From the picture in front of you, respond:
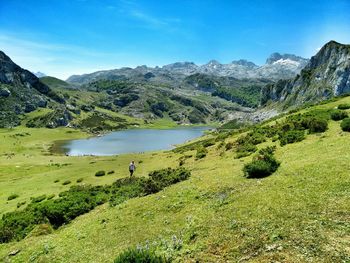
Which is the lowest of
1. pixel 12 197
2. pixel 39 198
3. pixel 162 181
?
pixel 12 197

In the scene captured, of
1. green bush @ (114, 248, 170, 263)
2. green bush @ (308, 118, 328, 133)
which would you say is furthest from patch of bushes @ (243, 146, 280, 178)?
green bush @ (308, 118, 328, 133)

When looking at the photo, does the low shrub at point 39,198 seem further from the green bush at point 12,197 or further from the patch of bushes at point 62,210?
the green bush at point 12,197

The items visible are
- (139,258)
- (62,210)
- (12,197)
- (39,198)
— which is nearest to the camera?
(139,258)

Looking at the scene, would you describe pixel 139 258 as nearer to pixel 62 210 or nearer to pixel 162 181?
pixel 162 181

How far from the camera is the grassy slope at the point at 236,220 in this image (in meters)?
14.9

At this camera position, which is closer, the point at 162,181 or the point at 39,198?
the point at 162,181

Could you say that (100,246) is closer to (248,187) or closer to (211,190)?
(211,190)

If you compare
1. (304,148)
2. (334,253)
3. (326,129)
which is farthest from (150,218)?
(326,129)

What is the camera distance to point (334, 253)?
43.4ft

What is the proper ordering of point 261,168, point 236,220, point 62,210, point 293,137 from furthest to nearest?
1. point 293,137
2. point 62,210
3. point 261,168
4. point 236,220

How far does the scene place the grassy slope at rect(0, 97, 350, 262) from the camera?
14852mm

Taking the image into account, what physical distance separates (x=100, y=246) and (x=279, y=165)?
15.1 metres

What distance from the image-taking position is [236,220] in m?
18.1

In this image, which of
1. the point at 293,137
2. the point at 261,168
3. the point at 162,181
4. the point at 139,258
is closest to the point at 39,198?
the point at 162,181
